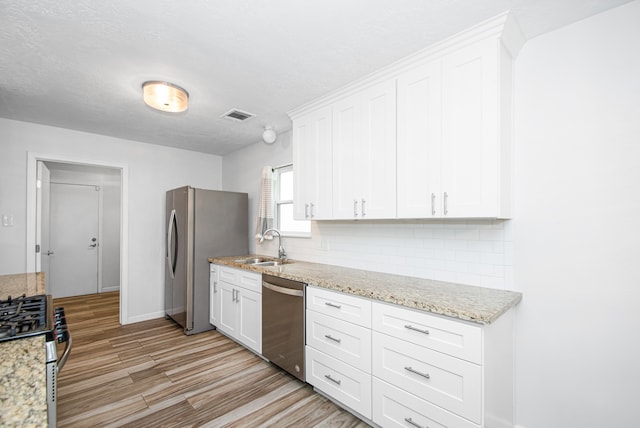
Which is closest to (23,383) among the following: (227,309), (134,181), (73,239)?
(227,309)

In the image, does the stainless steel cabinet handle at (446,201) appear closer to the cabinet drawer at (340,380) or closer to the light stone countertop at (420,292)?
the light stone countertop at (420,292)

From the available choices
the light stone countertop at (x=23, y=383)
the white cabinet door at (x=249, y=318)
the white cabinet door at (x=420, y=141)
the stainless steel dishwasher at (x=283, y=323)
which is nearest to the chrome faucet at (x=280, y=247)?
the white cabinet door at (x=249, y=318)

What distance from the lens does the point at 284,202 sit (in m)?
3.68

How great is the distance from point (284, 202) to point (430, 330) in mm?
2450

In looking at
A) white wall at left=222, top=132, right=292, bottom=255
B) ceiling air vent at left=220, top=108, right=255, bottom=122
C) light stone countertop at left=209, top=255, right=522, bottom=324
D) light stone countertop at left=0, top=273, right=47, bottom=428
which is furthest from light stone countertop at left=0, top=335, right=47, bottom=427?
white wall at left=222, top=132, right=292, bottom=255

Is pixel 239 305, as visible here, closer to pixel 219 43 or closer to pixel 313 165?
pixel 313 165

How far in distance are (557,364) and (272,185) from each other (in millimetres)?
3057

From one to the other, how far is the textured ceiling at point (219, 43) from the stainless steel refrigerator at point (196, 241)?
122cm

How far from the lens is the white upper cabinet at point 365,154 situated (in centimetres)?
213

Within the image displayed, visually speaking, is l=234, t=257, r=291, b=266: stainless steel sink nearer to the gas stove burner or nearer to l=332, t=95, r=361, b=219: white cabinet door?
l=332, t=95, r=361, b=219: white cabinet door

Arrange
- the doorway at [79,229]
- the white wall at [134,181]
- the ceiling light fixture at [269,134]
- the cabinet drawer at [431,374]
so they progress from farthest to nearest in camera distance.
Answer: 1. the doorway at [79,229]
2. the ceiling light fixture at [269,134]
3. the white wall at [134,181]
4. the cabinet drawer at [431,374]

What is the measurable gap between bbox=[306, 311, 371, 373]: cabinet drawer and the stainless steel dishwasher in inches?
5.1

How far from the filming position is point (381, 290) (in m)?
1.87

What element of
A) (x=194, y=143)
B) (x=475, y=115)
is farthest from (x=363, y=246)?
(x=194, y=143)
